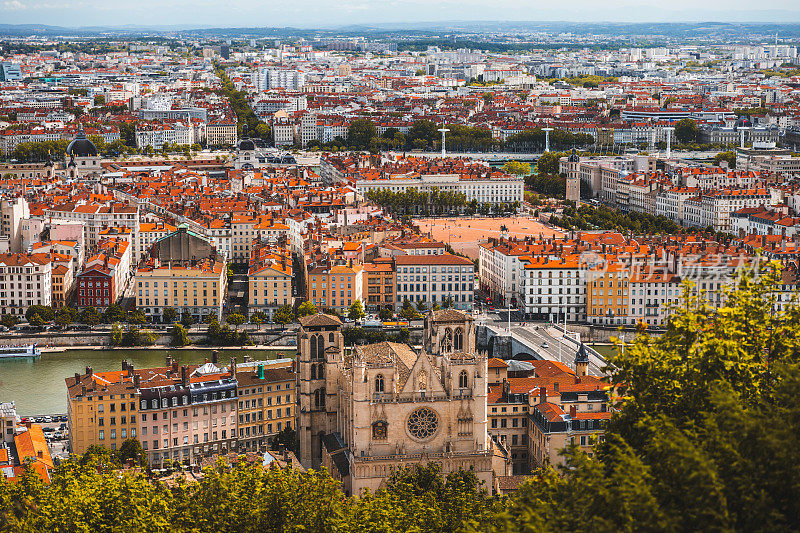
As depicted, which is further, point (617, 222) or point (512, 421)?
point (617, 222)

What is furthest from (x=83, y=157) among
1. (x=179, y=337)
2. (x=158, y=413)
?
(x=158, y=413)

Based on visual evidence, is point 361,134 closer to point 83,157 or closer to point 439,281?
point 83,157

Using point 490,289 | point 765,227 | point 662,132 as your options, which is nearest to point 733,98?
point 662,132

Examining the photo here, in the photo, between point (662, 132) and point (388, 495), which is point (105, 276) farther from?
point (662, 132)

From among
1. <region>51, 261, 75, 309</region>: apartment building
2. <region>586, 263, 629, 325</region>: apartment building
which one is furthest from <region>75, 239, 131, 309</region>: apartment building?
<region>586, 263, 629, 325</region>: apartment building

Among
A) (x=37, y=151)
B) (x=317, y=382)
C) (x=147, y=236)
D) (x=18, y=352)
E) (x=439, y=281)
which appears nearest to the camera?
(x=317, y=382)

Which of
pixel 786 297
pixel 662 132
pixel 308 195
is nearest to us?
pixel 786 297

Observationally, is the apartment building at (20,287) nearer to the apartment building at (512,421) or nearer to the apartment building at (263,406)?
the apartment building at (263,406)
